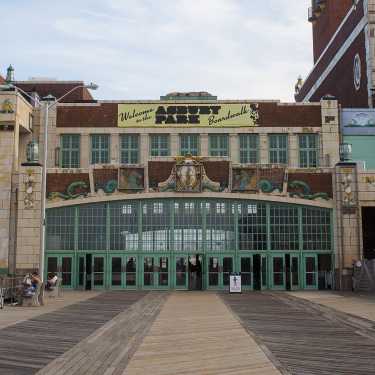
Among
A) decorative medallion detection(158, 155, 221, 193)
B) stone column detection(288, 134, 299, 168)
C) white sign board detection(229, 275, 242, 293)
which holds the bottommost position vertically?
white sign board detection(229, 275, 242, 293)

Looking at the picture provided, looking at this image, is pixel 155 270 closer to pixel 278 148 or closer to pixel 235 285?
pixel 235 285

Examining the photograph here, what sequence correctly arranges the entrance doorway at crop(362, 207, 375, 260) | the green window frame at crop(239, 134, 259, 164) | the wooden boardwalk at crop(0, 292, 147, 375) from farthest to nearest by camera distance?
the entrance doorway at crop(362, 207, 375, 260)
the green window frame at crop(239, 134, 259, 164)
the wooden boardwalk at crop(0, 292, 147, 375)

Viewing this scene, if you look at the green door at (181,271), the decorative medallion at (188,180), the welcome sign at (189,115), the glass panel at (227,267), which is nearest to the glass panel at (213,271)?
the glass panel at (227,267)

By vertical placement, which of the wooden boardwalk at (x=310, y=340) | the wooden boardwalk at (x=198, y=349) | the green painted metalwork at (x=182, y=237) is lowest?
the wooden boardwalk at (x=310, y=340)

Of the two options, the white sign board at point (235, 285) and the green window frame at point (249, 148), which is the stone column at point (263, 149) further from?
the white sign board at point (235, 285)

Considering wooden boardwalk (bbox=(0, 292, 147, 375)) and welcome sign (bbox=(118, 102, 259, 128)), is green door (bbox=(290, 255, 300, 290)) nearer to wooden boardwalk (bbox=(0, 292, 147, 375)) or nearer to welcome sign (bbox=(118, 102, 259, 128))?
welcome sign (bbox=(118, 102, 259, 128))

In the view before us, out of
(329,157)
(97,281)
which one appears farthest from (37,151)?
(329,157)

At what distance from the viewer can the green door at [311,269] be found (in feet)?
129

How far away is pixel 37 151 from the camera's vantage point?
3984cm

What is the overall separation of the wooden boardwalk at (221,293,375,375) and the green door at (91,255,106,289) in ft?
50.3

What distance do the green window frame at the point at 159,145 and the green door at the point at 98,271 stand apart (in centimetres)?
869

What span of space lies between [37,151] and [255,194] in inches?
571

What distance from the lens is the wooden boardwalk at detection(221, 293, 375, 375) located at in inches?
482

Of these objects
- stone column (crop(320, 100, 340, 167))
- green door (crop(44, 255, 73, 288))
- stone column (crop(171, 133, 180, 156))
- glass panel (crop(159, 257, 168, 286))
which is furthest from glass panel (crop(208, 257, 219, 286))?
stone column (crop(320, 100, 340, 167))
